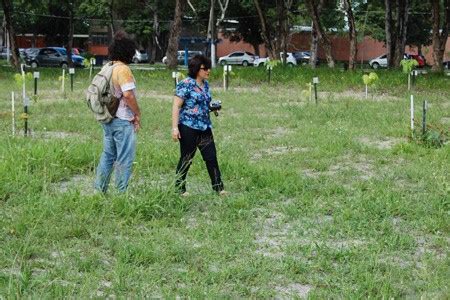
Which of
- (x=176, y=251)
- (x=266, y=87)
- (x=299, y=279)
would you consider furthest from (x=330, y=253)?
(x=266, y=87)

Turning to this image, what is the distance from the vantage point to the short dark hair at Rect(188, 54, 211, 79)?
6.61 meters

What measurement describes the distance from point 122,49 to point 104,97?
0.47 metres

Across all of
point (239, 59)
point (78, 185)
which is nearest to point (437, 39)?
point (78, 185)

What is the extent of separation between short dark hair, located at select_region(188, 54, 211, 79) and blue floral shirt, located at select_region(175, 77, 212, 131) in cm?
7

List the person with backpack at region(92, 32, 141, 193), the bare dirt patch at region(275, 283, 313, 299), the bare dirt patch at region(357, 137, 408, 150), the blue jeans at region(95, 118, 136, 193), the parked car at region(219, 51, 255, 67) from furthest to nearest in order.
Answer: the parked car at region(219, 51, 255, 67), the bare dirt patch at region(357, 137, 408, 150), the blue jeans at region(95, 118, 136, 193), the person with backpack at region(92, 32, 141, 193), the bare dirt patch at region(275, 283, 313, 299)

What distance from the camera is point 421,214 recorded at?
601cm

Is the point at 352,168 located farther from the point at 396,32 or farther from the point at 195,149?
the point at 396,32

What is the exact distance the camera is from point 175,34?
28.2 metres

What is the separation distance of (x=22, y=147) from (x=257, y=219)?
356cm

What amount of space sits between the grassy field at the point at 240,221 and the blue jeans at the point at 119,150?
18cm

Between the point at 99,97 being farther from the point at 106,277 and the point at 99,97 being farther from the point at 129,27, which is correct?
the point at 129,27

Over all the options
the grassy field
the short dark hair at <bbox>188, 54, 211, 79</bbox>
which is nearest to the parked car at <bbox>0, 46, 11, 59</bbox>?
the grassy field

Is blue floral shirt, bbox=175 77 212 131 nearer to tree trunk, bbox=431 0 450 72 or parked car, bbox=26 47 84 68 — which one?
tree trunk, bbox=431 0 450 72

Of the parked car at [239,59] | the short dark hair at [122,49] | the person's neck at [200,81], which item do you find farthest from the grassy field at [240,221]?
the parked car at [239,59]
